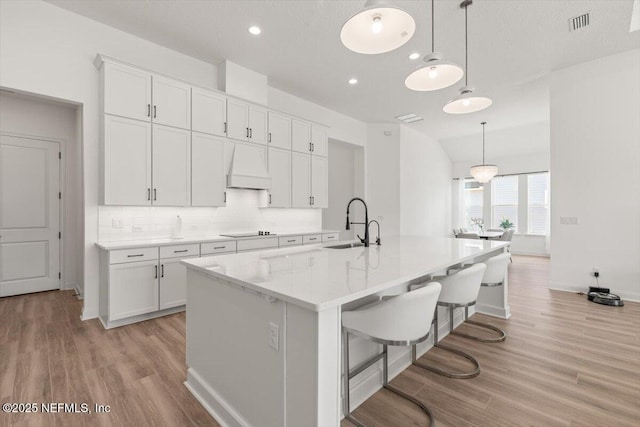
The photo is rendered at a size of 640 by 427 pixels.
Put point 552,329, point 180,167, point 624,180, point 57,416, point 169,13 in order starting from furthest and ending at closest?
1. point 624,180
2. point 180,167
3. point 169,13
4. point 552,329
5. point 57,416

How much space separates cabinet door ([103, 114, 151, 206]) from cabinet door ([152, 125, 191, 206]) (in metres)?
0.09

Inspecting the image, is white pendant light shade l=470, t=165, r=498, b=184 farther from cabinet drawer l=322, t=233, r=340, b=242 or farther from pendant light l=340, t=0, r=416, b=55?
pendant light l=340, t=0, r=416, b=55

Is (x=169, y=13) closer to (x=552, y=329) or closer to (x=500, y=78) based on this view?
(x=500, y=78)

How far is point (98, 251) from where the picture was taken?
3389 millimetres

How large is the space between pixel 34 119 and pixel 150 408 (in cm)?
479

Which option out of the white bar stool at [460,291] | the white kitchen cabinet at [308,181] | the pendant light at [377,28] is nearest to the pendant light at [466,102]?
the pendant light at [377,28]

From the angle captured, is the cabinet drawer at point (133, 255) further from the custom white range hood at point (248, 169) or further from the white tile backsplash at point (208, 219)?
the custom white range hood at point (248, 169)

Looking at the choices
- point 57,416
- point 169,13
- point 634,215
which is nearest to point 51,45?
point 169,13

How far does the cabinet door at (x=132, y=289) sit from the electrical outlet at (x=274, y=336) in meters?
2.54

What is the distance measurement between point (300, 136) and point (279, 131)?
0.48 meters

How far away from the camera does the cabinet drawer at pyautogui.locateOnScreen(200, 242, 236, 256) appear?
369cm

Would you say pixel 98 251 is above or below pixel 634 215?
below

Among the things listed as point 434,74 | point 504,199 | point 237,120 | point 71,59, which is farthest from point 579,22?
point 504,199

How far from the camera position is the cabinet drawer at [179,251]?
3392 millimetres
